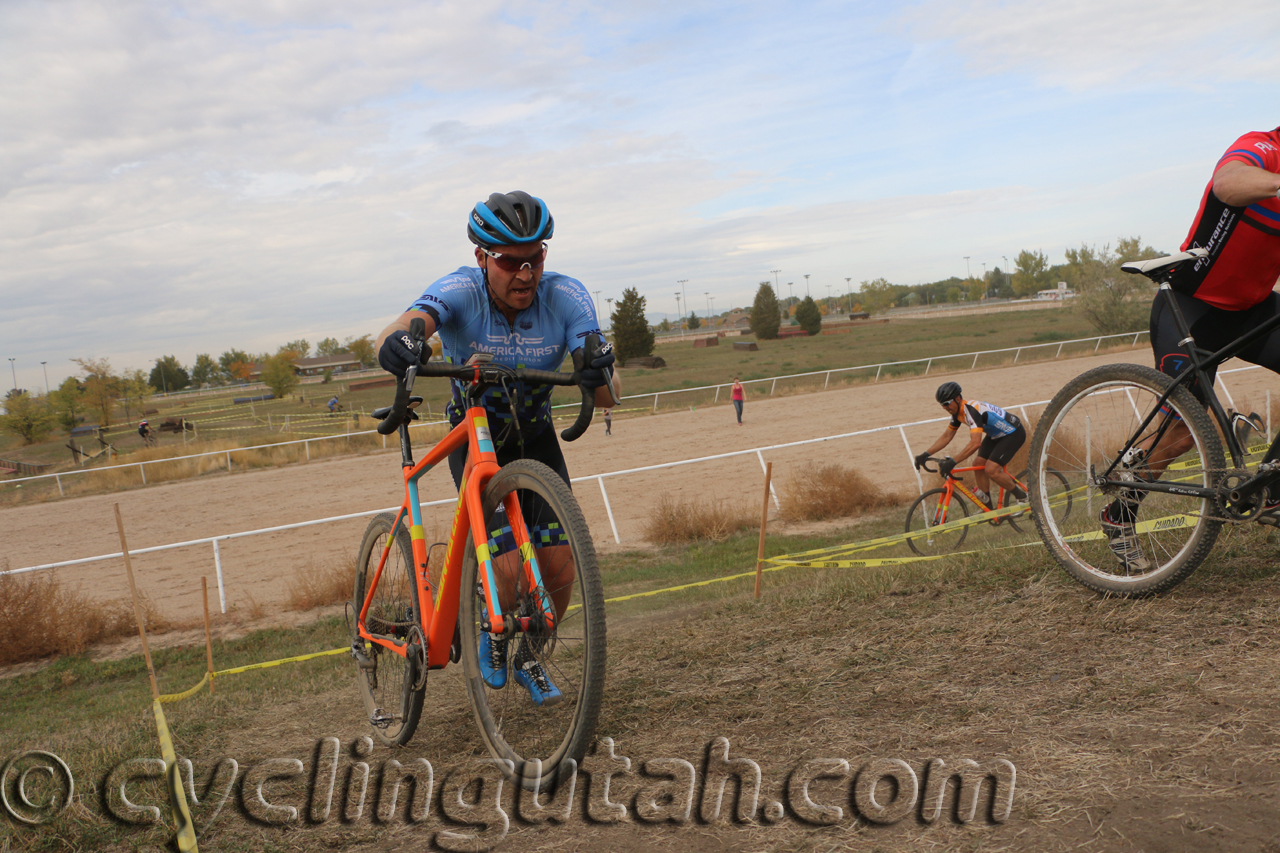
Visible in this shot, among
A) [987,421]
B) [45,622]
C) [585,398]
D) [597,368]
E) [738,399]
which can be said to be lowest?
[45,622]

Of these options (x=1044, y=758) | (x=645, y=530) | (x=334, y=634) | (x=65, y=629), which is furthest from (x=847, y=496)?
(x=1044, y=758)

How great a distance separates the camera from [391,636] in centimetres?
391

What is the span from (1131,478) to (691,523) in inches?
418

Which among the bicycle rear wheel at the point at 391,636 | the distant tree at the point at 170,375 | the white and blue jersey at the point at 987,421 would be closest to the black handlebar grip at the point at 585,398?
the bicycle rear wheel at the point at 391,636

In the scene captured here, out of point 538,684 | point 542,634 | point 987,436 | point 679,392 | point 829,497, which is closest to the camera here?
point 542,634

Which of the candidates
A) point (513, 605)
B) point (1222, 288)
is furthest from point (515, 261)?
point (1222, 288)

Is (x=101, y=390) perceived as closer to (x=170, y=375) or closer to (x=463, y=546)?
(x=463, y=546)

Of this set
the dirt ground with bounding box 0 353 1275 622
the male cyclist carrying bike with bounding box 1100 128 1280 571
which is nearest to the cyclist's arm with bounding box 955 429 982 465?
the dirt ground with bounding box 0 353 1275 622

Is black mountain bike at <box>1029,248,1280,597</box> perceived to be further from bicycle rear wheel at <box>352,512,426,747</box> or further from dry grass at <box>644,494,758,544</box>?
dry grass at <box>644,494,758,544</box>

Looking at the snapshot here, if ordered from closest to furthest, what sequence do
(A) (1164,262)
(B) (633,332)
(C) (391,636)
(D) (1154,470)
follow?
(A) (1164,262)
(D) (1154,470)
(C) (391,636)
(B) (633,332)

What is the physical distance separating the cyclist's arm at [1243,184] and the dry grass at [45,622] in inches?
497

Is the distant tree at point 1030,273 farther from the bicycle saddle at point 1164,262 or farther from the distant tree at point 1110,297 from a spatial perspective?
the bicycle saddle at point 1164,262

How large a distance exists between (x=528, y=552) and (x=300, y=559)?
540 inches

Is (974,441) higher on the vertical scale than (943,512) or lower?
higher
